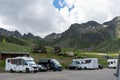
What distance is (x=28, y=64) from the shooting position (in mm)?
55656

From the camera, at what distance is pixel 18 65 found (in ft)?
186

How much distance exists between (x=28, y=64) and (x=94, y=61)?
2607cm

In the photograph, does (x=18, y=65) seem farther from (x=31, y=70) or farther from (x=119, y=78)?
(x=119, y=78)

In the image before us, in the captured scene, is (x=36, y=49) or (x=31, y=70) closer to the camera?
(x=31, y=70)

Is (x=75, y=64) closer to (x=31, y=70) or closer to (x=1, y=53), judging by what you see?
(x=1, y=53)

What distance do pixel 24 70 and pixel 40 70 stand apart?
17.4 feet

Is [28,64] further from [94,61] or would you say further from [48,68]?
[94,61]

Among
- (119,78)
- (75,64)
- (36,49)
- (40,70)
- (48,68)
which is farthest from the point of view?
(36,49)

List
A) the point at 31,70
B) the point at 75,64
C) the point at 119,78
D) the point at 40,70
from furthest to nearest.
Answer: the point at 75,64
the point at 40,70
the point at 31,70
the point at 119,78

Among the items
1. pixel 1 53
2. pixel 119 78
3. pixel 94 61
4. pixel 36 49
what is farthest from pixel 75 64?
pixel 119 78

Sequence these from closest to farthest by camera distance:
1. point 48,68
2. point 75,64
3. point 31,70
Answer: point 31,70
point 48,68
point 75,64

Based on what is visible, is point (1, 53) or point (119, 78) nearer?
point (119, 78)

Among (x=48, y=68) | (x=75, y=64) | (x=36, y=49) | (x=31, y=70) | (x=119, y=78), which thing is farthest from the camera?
(x=36, y=49)

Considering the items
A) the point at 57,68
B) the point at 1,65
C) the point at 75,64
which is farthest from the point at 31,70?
the point at 75,64
